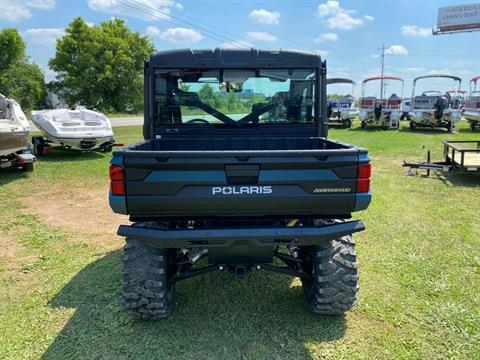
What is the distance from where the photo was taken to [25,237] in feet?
15.9

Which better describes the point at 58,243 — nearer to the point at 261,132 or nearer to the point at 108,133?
the point at 261,132

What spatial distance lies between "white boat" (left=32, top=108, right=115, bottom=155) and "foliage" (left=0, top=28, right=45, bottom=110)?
33792 mm

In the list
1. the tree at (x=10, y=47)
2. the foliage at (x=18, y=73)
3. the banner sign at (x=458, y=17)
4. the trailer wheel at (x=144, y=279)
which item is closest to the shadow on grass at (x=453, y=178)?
the trailer wheel at (x=144, y=279)

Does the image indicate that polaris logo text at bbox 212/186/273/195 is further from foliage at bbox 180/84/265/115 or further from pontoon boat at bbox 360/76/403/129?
pontoon boat at bbox 360/76/403/129

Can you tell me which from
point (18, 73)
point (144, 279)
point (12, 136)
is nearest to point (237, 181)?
point (144, 279)

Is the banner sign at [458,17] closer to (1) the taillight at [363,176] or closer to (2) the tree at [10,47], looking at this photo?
(2) the tree at [10,47]

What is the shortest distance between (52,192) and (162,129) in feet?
14.3

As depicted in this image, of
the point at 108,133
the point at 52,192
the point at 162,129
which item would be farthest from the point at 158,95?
the point at 108,133

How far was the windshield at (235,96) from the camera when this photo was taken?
3.87 metres

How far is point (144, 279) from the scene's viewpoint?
2811 mm

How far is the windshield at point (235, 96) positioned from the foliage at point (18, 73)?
4212 cm

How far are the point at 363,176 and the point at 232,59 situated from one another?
1930 mm

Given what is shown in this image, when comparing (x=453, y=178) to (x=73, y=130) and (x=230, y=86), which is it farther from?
(x=73, y=130)

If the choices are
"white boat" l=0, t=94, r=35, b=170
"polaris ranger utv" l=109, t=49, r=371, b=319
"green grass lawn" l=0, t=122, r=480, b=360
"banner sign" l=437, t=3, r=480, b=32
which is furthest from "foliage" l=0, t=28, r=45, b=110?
"banner sign" l=437, t=3, r=480, b=32
